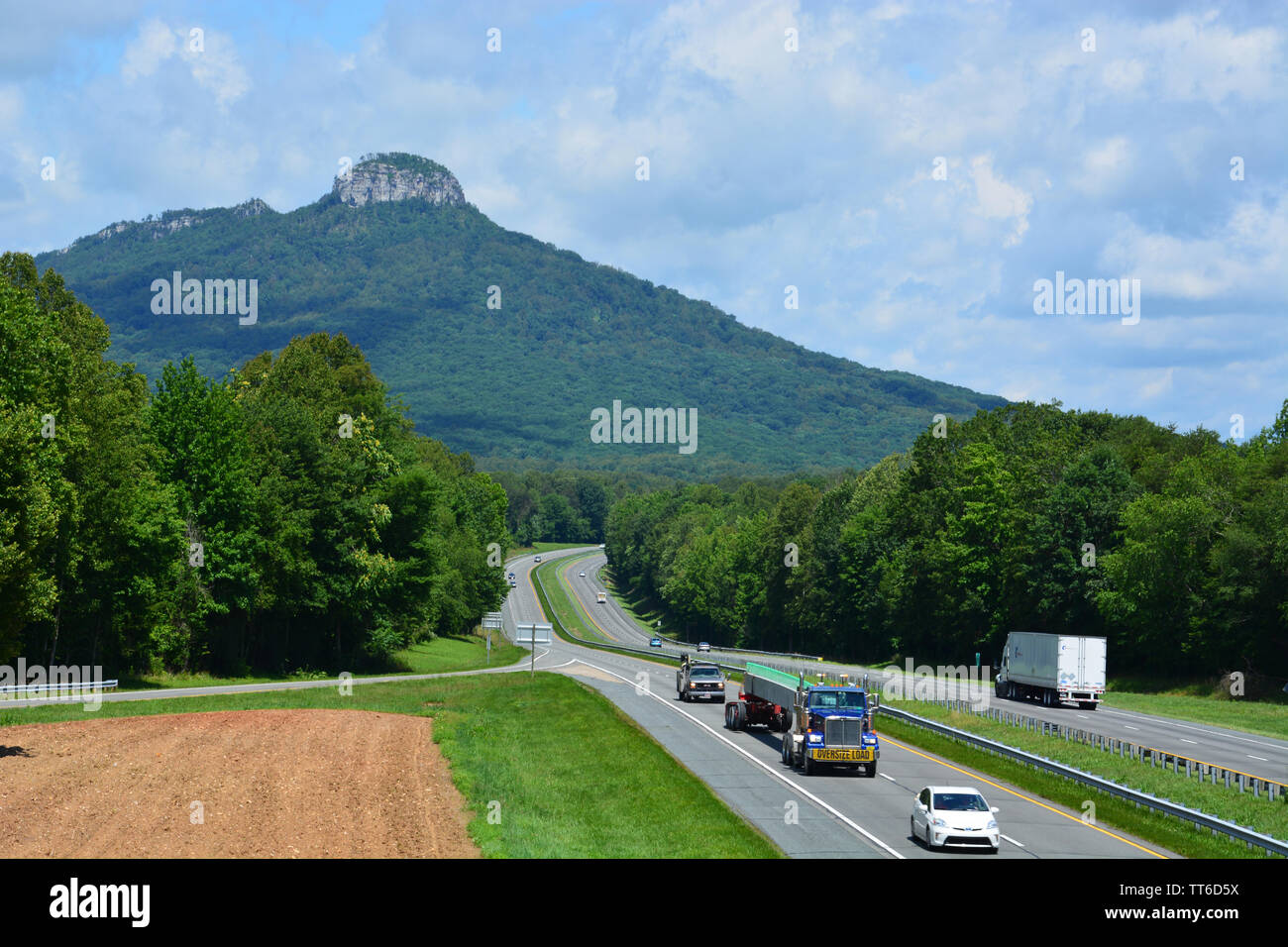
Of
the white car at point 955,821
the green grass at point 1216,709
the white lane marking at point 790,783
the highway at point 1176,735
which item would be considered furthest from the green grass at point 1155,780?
the green grass at point 1216,709

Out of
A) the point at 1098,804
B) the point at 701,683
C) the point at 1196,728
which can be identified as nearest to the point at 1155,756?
the point at 1098,804

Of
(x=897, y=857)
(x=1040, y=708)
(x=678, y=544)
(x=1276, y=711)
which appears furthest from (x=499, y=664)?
(x=678, y=544)

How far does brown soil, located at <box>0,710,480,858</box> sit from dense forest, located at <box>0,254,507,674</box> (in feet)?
17.6

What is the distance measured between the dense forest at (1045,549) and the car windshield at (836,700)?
36705 mm

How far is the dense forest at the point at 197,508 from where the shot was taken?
125 feet

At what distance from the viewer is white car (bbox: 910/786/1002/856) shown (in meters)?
25.1

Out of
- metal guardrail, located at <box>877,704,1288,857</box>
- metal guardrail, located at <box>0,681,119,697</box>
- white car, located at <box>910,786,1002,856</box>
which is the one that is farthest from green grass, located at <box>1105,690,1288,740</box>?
metal guardrail, located at <box>0,681,119,697</box>

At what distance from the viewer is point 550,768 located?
39.4m

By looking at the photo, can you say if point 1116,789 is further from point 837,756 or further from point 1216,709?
point 1216,709

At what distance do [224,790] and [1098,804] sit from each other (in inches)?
903
